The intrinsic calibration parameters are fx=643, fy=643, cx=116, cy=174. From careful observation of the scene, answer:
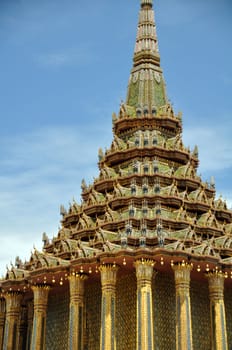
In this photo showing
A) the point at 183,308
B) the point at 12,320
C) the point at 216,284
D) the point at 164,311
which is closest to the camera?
the point at 183,308

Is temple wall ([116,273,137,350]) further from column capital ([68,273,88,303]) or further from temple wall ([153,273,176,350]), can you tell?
column capital ([68,273,88,303])

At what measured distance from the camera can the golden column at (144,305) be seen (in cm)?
4388

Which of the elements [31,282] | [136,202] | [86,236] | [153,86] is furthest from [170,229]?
[153,86]

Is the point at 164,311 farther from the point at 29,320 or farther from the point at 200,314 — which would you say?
the point at 29,320

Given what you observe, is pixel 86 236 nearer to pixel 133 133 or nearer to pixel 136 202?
pixel 136 202

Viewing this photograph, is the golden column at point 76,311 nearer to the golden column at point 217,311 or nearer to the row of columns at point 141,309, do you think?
the row of columns at point 141,309

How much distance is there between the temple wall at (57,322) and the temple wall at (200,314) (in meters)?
10.5

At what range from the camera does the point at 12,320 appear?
5375cm

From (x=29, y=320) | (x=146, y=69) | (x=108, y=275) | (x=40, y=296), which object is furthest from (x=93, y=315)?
Result: (x=146, y=69)

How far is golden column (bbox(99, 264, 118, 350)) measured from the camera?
45.3 m

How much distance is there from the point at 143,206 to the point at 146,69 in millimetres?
18207

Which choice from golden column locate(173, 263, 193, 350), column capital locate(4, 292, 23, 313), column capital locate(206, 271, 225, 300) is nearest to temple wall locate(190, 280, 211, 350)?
column capital locate(206, 271, 225, 300)

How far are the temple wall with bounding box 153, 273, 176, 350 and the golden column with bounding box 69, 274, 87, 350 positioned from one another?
556cm

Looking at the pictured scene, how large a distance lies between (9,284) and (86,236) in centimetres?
757
